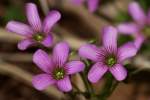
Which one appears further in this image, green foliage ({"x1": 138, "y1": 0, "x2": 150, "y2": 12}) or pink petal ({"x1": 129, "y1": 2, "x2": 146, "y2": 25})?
green foliage ({"x1": 138, "y1": 0, "x2": 150, "y2": 12})

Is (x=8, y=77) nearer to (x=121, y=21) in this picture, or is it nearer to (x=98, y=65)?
(x=121, y=21)

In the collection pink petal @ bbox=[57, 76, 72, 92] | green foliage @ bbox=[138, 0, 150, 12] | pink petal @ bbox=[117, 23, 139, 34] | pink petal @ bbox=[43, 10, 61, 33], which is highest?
pink petal @ bbox=[43, 10, 61, 33]

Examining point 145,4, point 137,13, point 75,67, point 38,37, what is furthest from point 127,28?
point 75,67

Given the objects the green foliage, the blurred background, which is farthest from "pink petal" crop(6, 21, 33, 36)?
the green foliage

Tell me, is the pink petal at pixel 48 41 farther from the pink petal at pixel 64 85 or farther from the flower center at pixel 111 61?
the flower center at pixel 111 61

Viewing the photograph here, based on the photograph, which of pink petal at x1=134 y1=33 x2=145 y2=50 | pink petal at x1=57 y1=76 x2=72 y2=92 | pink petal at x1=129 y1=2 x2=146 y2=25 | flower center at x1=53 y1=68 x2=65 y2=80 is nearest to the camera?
pink petal at x1=57 y1=76 x2=72 y2=92

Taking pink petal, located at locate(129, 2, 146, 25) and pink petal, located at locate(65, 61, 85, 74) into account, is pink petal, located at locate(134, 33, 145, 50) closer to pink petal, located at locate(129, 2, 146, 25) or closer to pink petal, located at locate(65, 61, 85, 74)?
pink petal, located at locate(129, 2, 146, 25)

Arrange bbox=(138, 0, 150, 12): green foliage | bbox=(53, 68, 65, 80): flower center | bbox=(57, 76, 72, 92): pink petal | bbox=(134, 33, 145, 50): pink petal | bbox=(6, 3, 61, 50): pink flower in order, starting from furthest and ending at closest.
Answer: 1. bbox=(138, 0, 150, 12): green foliage
2. bbox=(134, 33, 145, 50): pink petal
3. bbox=(6, 3, 61, 50): pink flower
4. bbox=(53, 68, 65, 80): flower center
5. bbox=(57, 76, 72, 92): pink petal
